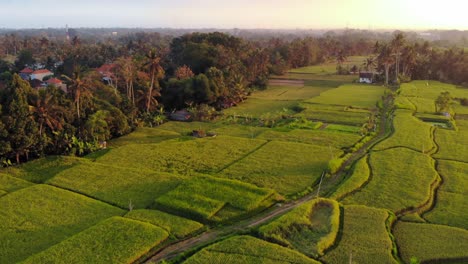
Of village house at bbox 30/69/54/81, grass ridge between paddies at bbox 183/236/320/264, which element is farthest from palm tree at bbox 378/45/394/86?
village house at bbox 30/69/54/81

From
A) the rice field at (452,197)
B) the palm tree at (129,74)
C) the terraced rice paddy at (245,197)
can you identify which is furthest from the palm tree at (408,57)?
the palm tree at (129,74)

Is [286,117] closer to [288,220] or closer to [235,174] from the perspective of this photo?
[235,174]

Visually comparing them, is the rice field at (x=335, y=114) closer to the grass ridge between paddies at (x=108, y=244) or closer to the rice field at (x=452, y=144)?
the rice field at (x=452, y=144)

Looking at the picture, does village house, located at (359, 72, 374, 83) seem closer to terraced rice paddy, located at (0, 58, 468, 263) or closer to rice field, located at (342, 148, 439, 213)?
terraced rice paddy, located at (0, 58, 468, 263)

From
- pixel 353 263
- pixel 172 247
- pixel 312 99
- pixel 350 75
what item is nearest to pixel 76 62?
pixel 312 99

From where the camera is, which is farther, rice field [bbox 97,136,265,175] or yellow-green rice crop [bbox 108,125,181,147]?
yellow-green rice crop [bbox 108,125,181,147]

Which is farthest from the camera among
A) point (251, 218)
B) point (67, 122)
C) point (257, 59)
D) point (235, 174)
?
point (257, 59)
